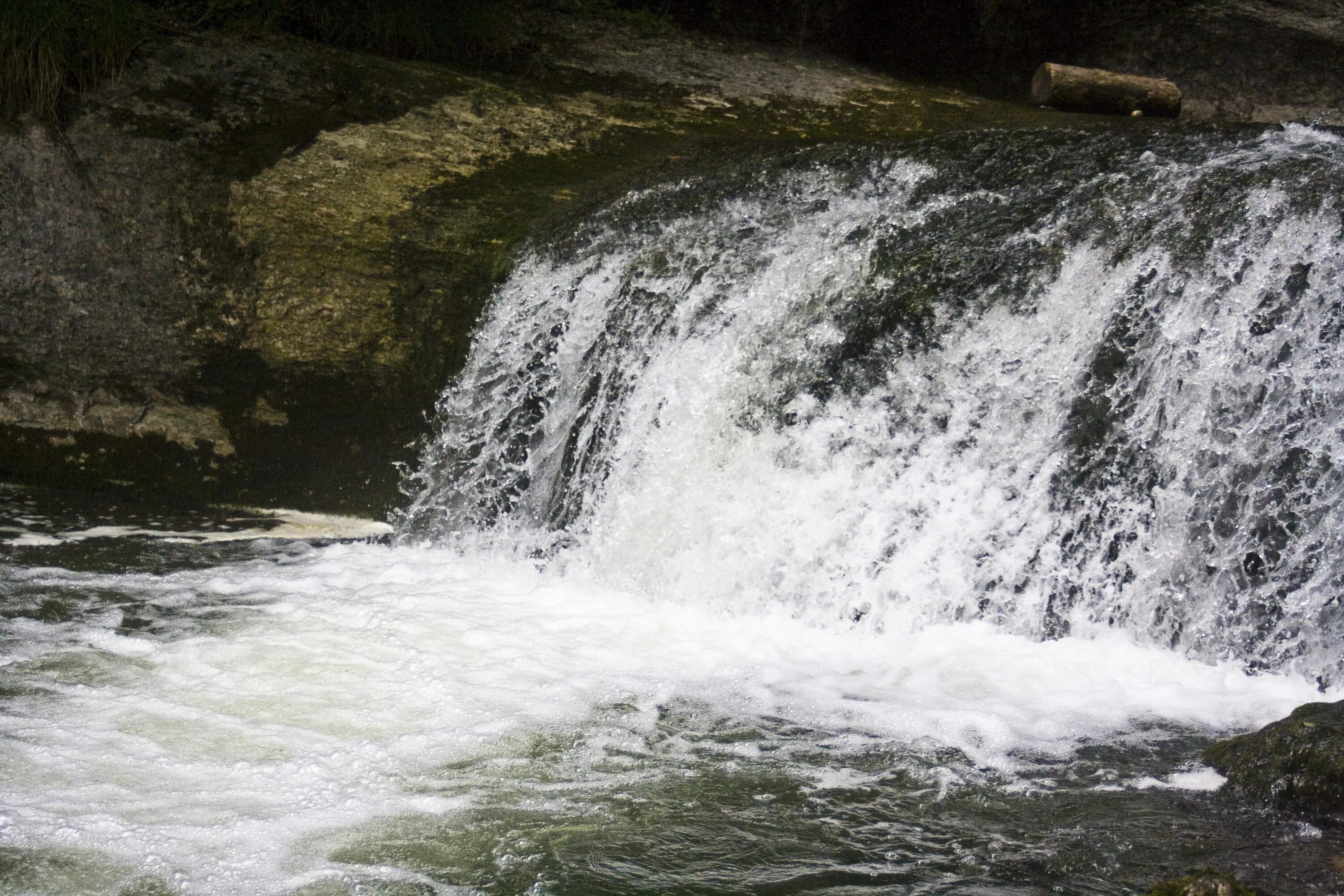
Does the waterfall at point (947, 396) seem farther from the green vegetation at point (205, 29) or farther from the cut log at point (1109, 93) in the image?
the green vegetation at point (205, 29)

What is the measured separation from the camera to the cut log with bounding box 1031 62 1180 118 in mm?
6160

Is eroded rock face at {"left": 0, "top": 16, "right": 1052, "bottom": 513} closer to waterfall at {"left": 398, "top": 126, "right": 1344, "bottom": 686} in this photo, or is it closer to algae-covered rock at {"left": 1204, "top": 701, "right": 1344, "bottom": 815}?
waterfall at {"left": 398, "top": 126, "right": 1344, "bottom": 686}

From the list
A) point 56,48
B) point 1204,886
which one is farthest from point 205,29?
point 1204,886

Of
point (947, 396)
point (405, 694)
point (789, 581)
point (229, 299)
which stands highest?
point (947, 396)

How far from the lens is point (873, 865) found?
2.26 m

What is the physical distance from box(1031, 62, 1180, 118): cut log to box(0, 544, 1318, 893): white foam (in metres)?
3.64

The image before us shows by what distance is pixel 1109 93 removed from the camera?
6.21 m

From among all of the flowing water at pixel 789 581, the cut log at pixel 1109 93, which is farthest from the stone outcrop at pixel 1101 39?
the flowing water at pixel 789 581

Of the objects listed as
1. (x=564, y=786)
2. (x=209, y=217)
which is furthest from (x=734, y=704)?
(x=209, y=217)

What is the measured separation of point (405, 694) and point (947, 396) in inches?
76.9

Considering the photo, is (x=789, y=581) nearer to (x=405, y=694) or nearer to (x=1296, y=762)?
(x=405, y=694)

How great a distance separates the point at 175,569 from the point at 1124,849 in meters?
3.12

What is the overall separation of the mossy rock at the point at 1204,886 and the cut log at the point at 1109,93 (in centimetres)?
497

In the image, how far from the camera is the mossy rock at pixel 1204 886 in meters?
1.91
